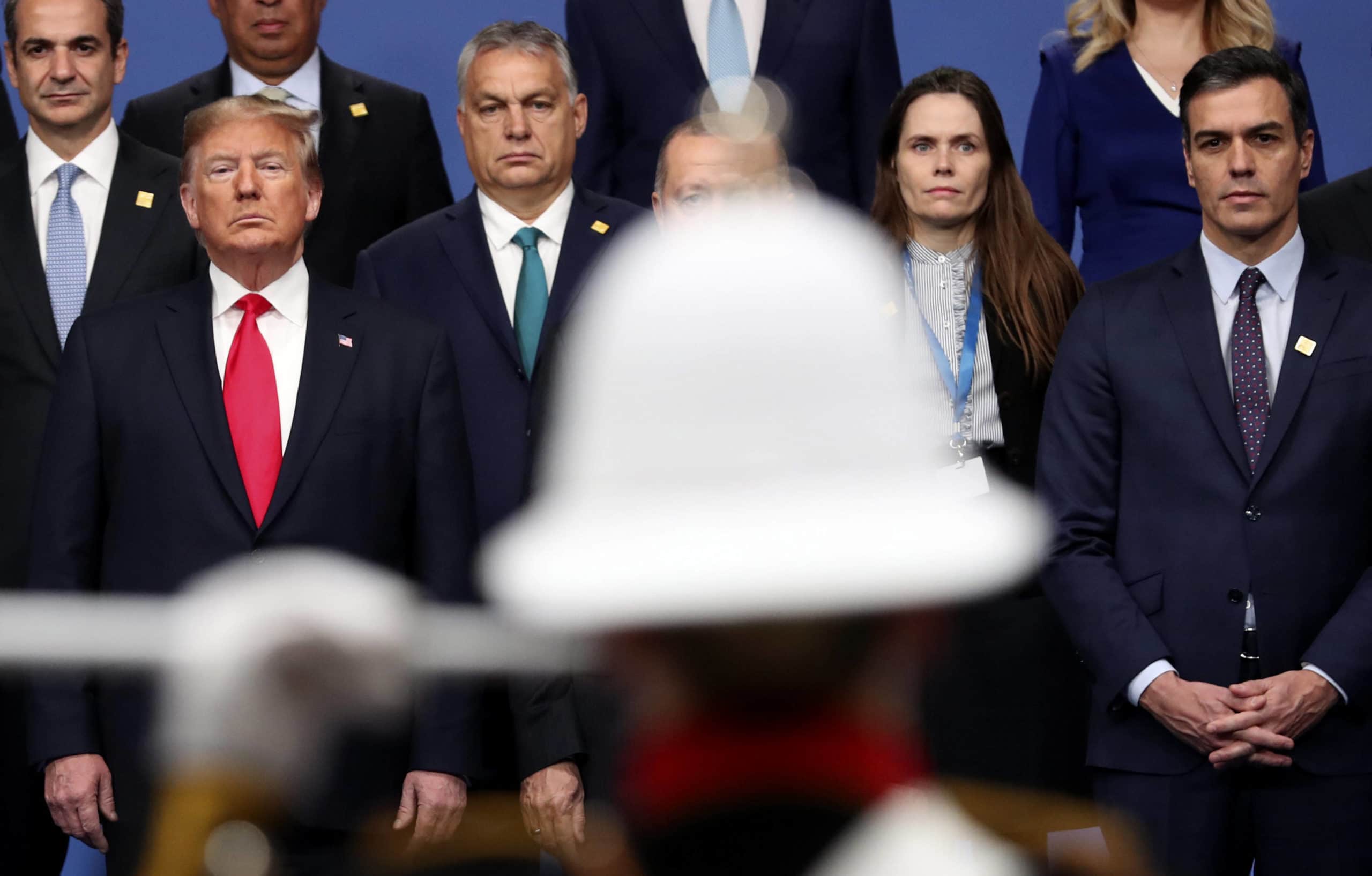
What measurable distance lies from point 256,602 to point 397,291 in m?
2.06

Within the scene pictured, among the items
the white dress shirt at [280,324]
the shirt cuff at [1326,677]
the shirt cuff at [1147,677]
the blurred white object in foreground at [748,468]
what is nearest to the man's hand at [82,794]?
the white dress shirt at [280,324]

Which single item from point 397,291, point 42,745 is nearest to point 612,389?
point 42,745

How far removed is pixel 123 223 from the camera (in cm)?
274

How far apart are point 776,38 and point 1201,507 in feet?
4.17

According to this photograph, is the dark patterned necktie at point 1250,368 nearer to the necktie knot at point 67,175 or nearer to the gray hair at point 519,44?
the gray hair at point 519,44

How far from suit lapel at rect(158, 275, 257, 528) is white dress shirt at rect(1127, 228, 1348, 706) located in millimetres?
1205

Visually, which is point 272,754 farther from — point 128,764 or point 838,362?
point 128,764

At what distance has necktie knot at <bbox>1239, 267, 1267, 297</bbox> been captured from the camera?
238 cm

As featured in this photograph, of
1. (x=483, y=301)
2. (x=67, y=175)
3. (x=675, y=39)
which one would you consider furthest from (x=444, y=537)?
(x=675, y=39)

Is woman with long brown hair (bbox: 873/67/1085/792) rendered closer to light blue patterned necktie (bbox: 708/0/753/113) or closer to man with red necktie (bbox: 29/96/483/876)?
light blue patterned necktie (bbox: 708/0/753/113)

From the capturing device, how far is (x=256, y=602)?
0.65 meters

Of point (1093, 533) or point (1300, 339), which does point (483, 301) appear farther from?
point (1300, 339)

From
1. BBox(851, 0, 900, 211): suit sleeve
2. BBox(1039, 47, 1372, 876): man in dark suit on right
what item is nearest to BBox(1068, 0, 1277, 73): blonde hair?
BBox(851, 0, 900, 211): suit sleeve

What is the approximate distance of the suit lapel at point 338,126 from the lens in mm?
3178
